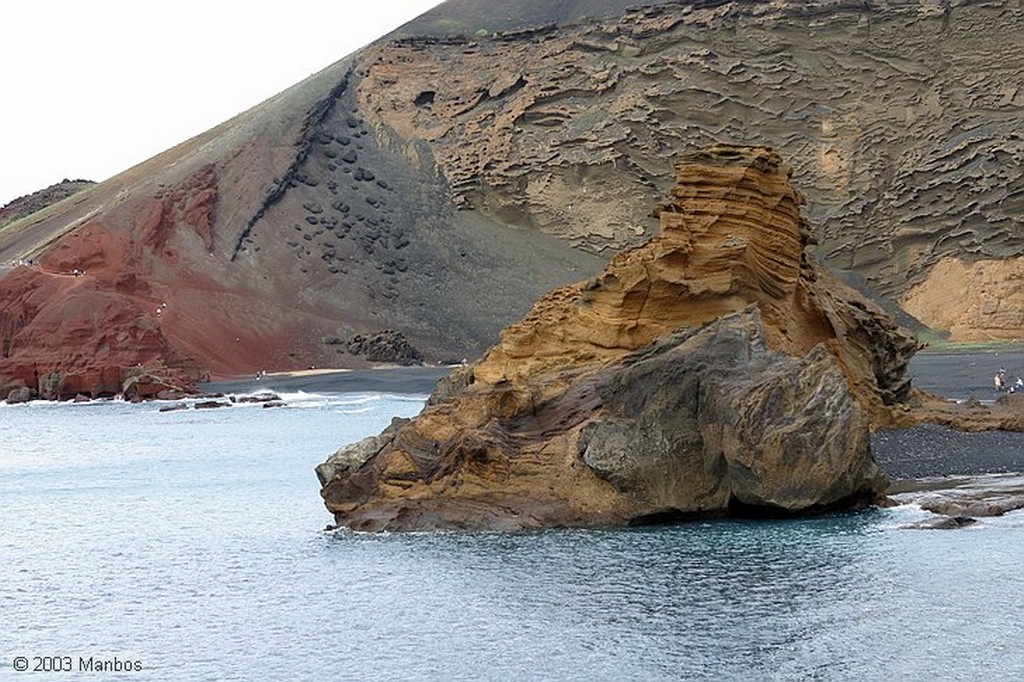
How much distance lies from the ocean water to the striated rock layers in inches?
22.8

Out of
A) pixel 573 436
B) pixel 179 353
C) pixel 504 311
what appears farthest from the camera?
pixel 504 311

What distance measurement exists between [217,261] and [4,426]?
1171 inches

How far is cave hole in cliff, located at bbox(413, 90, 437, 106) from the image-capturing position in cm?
9694

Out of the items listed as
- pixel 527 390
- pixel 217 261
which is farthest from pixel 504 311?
pixel 527 390

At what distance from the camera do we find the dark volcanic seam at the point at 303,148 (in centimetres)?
8588

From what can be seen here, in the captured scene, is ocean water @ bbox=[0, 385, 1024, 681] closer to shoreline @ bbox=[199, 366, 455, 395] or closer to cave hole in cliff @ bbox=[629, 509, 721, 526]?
cave hole in cliff @ bbox=[629, 509, 721, 526]

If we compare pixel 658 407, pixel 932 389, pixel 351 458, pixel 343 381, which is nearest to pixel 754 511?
pixel 658 407

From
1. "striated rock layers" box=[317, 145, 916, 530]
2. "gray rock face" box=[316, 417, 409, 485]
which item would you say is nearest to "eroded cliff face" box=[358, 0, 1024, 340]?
"striated rock layers" box=[317, 145, 916, 530]

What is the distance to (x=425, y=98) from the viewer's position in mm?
97500

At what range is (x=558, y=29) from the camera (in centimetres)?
9438

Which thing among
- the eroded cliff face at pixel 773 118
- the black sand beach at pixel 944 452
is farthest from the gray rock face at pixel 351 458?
the eroded cliff face at pixel 773 118

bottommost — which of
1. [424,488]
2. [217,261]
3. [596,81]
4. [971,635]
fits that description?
[971,635]

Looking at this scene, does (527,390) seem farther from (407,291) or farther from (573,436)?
(407,291)

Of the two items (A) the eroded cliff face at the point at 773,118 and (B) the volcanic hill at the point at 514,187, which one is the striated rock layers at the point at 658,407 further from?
(A) the eroded cliff face at the point at 773,118
